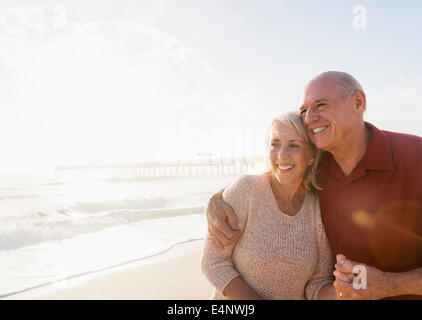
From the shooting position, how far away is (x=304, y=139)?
7.83ft

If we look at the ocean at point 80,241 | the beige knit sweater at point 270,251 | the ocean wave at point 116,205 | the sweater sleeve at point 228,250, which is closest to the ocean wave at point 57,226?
the ocean at point 80,241

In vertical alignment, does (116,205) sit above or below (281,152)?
below

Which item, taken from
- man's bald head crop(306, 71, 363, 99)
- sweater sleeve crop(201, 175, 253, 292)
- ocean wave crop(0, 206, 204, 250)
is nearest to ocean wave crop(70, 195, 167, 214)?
ocean wave crop(0, 206, 204, 250)

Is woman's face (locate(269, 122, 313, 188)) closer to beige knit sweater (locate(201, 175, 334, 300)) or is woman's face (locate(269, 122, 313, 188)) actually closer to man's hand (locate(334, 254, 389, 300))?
beige knit sweater (locate(201, 175, 334, 300))

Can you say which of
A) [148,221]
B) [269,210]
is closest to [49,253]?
[148,221]

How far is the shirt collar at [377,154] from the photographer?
215 cm

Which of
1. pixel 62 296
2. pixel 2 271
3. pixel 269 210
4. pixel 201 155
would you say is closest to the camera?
pixel 269 210

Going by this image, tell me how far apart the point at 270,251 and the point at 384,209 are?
32.1 inches

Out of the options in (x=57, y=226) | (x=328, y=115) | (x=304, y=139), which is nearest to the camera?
(x=328, y=115)

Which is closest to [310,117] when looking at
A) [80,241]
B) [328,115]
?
[328,115]

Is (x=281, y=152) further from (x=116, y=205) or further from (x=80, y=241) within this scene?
(x=116, y=205)
